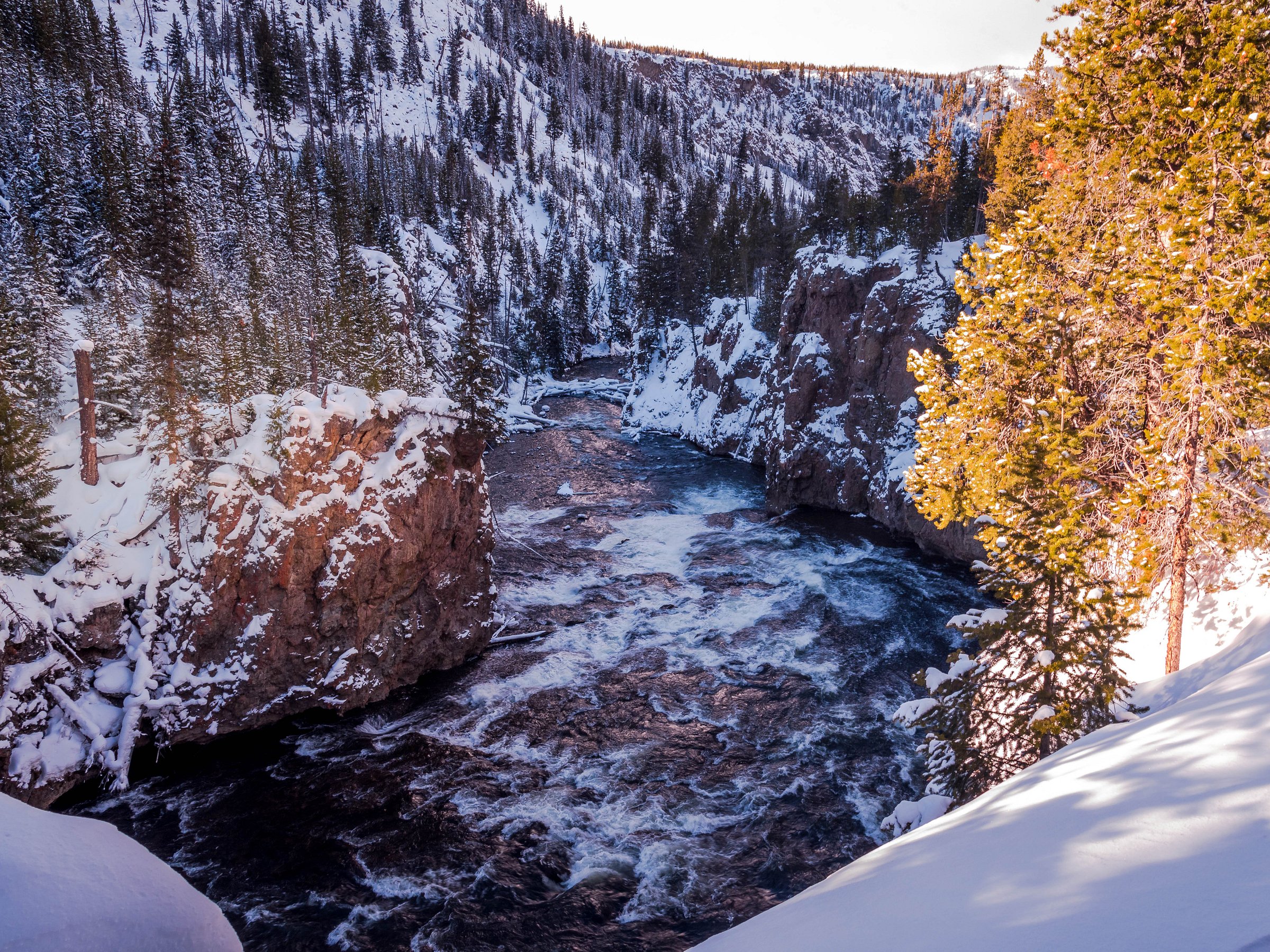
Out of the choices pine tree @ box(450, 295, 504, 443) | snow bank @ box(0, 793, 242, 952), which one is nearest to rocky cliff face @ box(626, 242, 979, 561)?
pine tree @ box(450, 295, 504, 443)

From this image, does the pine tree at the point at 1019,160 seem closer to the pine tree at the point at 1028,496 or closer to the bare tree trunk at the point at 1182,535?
the pine tree at the point at 1028,496

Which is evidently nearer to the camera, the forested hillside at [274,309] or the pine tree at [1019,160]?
the forested hillside at [274,309]

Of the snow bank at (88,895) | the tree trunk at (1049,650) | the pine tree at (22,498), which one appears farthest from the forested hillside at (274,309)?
the tree trunk at (1049,650)

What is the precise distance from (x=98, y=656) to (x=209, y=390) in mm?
12835

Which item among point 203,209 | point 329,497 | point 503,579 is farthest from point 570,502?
point 203,209

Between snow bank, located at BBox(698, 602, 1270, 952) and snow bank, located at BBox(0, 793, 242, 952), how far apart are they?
3.79 metres

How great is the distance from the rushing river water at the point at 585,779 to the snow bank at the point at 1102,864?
8.78 meters

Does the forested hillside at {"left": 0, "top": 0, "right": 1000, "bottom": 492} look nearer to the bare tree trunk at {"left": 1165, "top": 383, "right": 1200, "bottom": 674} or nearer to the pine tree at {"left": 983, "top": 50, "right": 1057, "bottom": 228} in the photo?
the pine tree at {"left": 983, "top": 50, "right": 1057, "bottom": 228}

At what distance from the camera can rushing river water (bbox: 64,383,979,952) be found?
1208 cm

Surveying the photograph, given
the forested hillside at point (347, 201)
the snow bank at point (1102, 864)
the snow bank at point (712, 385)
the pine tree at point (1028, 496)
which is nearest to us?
the snow bank at point (1102, 864)

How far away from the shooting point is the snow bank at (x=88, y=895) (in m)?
3.47

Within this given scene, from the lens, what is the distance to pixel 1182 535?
7465mm

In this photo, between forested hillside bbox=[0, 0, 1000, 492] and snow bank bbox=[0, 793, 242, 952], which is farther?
forested hillside bbox=[0, 0, 1000, 492]

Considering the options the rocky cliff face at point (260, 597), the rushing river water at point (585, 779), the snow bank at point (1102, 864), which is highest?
the snow bank at point (1102, 864)
